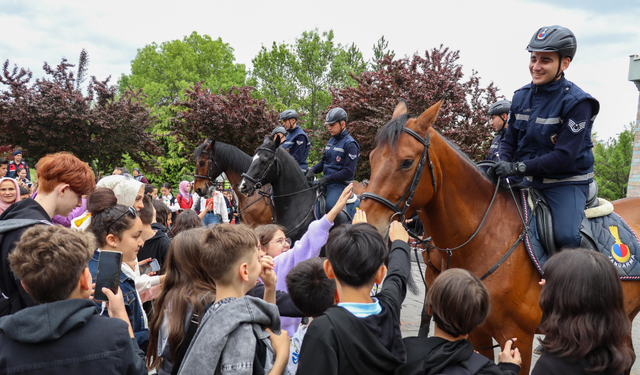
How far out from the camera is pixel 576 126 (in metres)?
2.93

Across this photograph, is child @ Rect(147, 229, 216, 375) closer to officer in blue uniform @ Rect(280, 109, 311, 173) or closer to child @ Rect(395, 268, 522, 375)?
child @ Rect(395, 268, 522, 375)

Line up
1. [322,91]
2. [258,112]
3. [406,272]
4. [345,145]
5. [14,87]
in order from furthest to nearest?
1. [322,91]
2. [258,112]
3. [14,87]
4. [345,145]
5. [406,272]

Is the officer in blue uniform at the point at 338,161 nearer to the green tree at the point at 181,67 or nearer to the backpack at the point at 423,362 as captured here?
the backpack at the point at 423,362

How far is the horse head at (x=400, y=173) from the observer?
2.80m

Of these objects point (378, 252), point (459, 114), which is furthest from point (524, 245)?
point (459, 114)

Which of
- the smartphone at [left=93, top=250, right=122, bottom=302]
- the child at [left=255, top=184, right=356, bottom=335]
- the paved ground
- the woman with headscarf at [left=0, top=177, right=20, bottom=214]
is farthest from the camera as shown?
the paved ground

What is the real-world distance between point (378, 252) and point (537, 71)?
2317 millimetres

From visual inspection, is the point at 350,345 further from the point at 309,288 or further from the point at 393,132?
the point at 393,132

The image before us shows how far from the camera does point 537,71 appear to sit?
3152 mm

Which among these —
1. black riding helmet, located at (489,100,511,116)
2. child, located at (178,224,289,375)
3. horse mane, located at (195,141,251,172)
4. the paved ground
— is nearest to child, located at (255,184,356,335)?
child, located at (178,224,289,375)

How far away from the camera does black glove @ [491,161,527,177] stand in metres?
3.06

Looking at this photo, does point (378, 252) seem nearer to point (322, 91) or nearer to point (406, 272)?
point (406, 272)

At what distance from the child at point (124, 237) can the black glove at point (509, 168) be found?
8.87 feet

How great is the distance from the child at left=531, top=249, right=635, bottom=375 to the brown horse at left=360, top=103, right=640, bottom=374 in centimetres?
118
